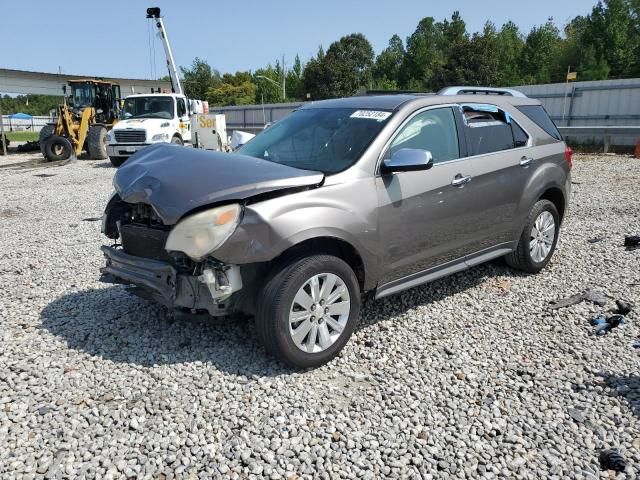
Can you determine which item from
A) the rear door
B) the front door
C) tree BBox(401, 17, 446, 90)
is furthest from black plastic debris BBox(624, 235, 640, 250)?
tree BBox(401, 17, 446, 90)

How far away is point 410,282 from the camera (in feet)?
13.6

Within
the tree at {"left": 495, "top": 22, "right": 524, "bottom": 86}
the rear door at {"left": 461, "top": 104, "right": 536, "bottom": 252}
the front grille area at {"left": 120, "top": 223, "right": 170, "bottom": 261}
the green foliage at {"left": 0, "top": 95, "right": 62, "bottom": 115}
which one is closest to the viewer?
the front grille area at {"left": 120, "top": 223, "right": 170, "bottom": 261}

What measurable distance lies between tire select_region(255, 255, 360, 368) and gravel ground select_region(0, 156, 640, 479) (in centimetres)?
18

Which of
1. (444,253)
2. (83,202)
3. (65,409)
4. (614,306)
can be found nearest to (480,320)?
(444,253)

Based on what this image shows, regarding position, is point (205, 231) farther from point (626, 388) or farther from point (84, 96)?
point (84, 96)

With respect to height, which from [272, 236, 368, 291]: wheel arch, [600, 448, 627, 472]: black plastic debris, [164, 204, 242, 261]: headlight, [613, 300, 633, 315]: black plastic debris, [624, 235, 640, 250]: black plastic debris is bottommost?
[600, 448, 627, 472]: black plastic debris

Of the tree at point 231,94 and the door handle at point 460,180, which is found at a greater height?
the tree at point 231,94

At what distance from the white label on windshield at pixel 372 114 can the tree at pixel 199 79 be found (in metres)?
67.2

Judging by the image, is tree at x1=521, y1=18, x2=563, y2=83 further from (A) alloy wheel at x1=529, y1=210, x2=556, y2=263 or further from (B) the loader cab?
(A) alloy wheel at x1=529, y1=210, x2=556, y2=263

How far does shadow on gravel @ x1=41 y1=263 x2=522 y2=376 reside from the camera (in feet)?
12.1

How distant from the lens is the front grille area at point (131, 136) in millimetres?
16781

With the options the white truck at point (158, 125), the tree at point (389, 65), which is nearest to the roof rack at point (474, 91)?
the white truck at point (158, 125)

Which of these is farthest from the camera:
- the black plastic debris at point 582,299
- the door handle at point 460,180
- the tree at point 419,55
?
the tree at point 419,55

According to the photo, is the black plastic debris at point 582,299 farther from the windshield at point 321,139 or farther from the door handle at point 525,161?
the windshield at point 321,139
